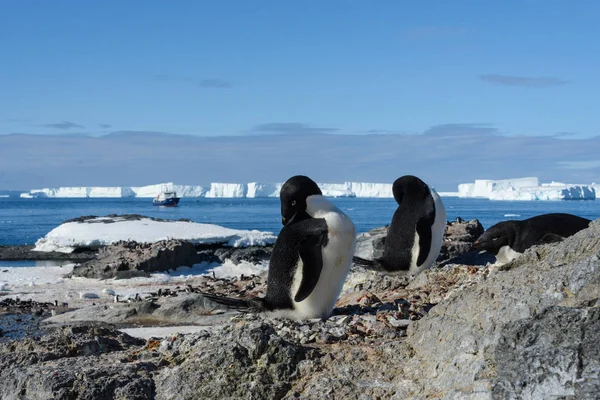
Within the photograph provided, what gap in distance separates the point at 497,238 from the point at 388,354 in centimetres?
530

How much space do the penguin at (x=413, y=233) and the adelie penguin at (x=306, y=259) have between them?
2.81 meters

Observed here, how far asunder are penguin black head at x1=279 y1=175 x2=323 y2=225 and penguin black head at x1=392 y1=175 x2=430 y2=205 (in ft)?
10.4

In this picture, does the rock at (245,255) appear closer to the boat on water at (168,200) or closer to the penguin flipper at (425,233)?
the penguin flipper at (425,233)

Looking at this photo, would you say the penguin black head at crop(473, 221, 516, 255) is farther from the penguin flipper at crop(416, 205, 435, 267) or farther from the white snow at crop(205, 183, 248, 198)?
the white snow at crop(205, 183, 248, 198)

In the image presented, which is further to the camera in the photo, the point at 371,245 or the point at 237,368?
the point at 371,245

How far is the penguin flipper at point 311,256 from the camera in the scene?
6171 mm

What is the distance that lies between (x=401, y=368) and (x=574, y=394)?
3.62ft

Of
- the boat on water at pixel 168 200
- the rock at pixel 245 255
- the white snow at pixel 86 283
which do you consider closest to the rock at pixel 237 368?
the white snow at pixel 86 283

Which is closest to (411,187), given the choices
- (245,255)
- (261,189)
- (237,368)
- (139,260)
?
(237,368)

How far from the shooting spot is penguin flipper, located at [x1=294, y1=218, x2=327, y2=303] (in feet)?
20.2

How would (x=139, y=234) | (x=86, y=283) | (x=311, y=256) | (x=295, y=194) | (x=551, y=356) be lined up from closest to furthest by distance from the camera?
(x=551, y=356)
(x=311, y=256)
(x=295, y=194)
(x=86, y=283)
(x=139, y=234)

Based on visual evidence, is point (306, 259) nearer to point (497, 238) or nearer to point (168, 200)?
point (497, 238)

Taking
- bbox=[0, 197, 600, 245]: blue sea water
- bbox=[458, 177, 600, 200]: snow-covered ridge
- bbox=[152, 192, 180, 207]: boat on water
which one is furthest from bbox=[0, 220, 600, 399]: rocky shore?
bbox=[458, 177, 600, 200]: snow-covered ridge

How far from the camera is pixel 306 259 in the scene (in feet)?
20.4
